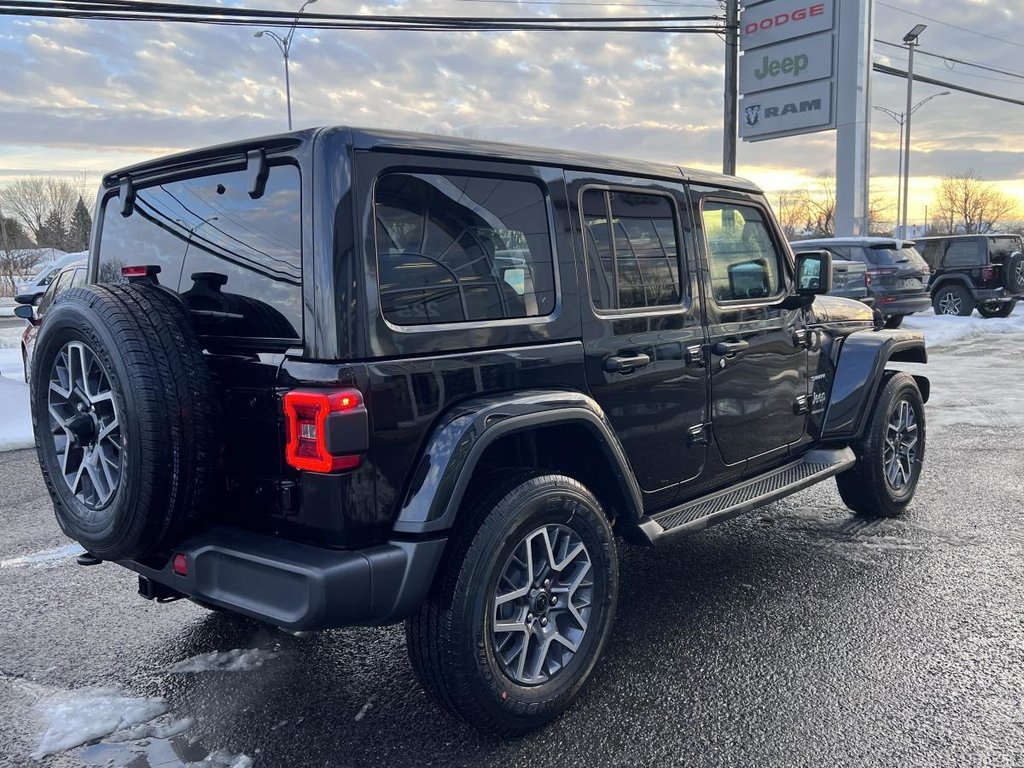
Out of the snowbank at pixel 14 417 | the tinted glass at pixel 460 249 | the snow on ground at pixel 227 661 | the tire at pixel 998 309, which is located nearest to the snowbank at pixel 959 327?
the tire at pixel 998 309

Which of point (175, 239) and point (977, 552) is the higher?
point (175, 239)

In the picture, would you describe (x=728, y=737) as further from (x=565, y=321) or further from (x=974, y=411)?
(x=974, y=411)

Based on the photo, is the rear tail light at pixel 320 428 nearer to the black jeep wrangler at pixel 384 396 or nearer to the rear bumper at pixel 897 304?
the black jeep wrangler at pixel 384 396

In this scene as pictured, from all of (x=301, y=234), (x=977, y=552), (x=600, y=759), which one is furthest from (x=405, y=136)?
(x=977, y=552)

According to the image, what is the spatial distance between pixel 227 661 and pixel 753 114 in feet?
71.4

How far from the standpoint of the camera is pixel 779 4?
20.4 meters

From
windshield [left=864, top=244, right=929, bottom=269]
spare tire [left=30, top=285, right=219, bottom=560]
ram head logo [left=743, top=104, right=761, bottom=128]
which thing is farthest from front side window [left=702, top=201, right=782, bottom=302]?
ram head logo [left=743, top=104, right=761, bottom=128]

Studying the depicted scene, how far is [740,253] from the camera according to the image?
4184mm

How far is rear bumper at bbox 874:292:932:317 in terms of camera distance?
15.0 m

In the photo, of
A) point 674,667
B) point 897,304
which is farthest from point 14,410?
point 897,304

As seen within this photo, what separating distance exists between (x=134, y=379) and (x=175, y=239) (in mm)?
773

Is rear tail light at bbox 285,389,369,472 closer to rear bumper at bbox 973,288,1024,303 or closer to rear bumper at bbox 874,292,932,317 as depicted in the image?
rear bumper at bbox 874,292,932,317

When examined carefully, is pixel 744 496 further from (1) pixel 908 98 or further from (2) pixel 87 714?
(1) pixel 908 98

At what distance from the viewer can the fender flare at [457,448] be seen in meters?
2.55
